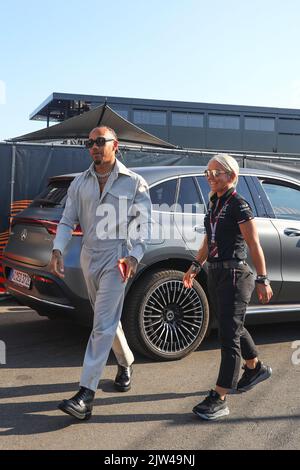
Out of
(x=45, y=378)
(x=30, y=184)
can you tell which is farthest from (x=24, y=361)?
(x=30, y=184)

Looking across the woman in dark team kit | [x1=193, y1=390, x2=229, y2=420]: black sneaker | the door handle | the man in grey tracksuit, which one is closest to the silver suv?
the door handle

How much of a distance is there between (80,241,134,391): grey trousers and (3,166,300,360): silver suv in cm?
75

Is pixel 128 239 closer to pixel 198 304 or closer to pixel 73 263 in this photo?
pixel 73 263

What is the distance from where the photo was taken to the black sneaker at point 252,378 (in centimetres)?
401

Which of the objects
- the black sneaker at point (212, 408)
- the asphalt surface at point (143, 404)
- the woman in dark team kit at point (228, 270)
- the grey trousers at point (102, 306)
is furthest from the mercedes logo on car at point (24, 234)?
the black sneaker at point (212, 408)

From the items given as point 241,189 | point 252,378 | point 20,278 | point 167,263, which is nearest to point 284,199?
point 241,189

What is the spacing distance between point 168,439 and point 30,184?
17.5 feet

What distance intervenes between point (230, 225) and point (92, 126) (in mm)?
8730

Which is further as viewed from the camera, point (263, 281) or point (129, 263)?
point (263, 281)

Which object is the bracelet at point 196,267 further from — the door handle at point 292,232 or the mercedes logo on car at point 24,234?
the mercedes logo on car at point 24,234

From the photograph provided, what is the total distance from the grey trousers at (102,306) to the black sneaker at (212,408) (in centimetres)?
71

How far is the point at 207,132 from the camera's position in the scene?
53.5 m

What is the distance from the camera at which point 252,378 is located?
158 inches

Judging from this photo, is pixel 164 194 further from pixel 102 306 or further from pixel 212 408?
pixel 212 408
